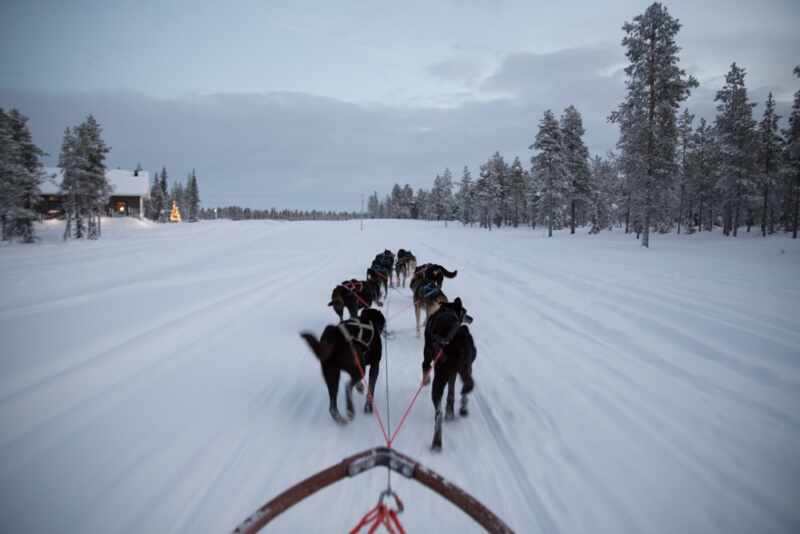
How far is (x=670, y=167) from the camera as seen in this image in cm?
2303

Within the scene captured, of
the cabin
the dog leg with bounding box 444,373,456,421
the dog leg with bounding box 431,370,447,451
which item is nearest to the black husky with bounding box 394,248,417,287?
the dog leg with bounding box 444,373,456,421

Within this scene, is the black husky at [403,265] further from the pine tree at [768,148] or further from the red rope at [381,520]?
the pine tree at [768,148]

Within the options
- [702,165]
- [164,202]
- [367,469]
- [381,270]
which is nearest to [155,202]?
[164,202]

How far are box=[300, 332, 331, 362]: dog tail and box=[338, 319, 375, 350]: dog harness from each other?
0.43 metres

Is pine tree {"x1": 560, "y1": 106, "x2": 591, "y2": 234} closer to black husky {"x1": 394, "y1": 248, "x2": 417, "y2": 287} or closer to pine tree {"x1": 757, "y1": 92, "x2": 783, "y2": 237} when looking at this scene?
pine tree {"x1": 757, "y1": 92, "x2": 783, "y2": 237}

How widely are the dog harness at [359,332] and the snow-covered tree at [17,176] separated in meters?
41.0

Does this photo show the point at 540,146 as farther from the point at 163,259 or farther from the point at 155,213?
the point at 155,213

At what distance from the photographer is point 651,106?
73.2 feet

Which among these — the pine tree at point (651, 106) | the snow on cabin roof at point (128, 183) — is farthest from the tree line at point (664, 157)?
the snow on cabin roof at point (128, 183)

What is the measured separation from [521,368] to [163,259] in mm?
19898

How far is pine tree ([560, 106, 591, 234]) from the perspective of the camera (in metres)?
39.0

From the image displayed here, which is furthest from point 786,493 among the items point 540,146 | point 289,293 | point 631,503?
point 540,146

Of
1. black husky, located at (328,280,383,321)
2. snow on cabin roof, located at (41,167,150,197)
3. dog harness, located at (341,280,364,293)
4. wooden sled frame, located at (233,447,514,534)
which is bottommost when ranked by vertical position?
wooden sled frame, located at (233,447,514,534)

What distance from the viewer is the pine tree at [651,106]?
21734mm
